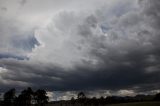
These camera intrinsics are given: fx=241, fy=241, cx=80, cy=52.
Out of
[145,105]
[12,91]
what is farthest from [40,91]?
[145,105]

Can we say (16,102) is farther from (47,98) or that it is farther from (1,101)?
(47,98)

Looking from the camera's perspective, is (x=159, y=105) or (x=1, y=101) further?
(x=1, y=101)

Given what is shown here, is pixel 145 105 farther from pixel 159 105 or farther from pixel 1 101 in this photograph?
pixel 1 101

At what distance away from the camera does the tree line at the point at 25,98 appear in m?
185

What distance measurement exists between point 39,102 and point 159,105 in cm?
9078

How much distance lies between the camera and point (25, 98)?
606 ft

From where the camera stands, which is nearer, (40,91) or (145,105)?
(145,105)

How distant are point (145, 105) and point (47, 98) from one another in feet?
250

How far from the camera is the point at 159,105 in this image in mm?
163250

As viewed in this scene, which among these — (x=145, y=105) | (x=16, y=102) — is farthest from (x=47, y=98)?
(x=145, y=105)

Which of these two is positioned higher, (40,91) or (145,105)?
(40,91)

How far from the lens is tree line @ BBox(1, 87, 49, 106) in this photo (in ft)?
609

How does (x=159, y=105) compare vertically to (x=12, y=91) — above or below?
below

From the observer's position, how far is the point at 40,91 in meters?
190
